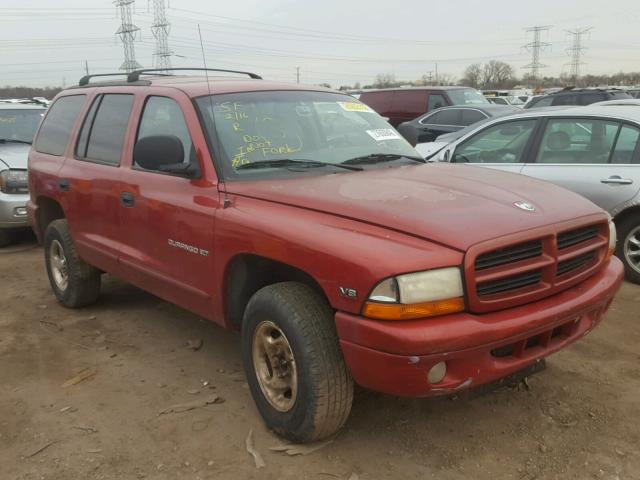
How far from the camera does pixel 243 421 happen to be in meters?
3.33

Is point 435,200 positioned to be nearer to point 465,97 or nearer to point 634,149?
point 634,149

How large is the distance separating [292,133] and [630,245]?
347 cm

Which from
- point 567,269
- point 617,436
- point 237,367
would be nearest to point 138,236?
point 237,367

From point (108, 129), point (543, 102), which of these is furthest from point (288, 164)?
point (543, 102)

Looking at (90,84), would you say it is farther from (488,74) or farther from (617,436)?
(488,74)

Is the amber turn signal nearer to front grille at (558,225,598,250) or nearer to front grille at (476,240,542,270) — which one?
front grille at (476,240,542,270)

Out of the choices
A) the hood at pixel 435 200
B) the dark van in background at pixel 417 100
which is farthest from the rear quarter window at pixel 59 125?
the dark van in background at pixel 417 100

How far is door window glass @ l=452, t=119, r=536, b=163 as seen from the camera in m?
6.11

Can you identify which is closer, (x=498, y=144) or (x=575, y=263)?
(x=575, y=263)

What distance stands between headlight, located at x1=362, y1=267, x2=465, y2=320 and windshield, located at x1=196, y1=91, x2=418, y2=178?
1.21m

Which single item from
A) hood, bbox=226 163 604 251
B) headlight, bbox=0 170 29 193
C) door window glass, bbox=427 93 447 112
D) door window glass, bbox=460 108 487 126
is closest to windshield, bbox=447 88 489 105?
door window glass, bbox=427 93 447 112

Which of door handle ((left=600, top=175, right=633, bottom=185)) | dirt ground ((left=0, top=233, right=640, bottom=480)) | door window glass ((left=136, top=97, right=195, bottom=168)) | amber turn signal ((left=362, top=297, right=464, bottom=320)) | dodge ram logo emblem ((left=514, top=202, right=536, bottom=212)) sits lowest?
dirt ground ((left=0, top=233, right=640, bottom=480))

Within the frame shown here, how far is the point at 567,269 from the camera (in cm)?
297

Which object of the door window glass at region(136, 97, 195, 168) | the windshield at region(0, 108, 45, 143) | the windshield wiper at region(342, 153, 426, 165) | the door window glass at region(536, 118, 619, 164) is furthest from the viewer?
the windshield at region(0, 108, 45, 143)
